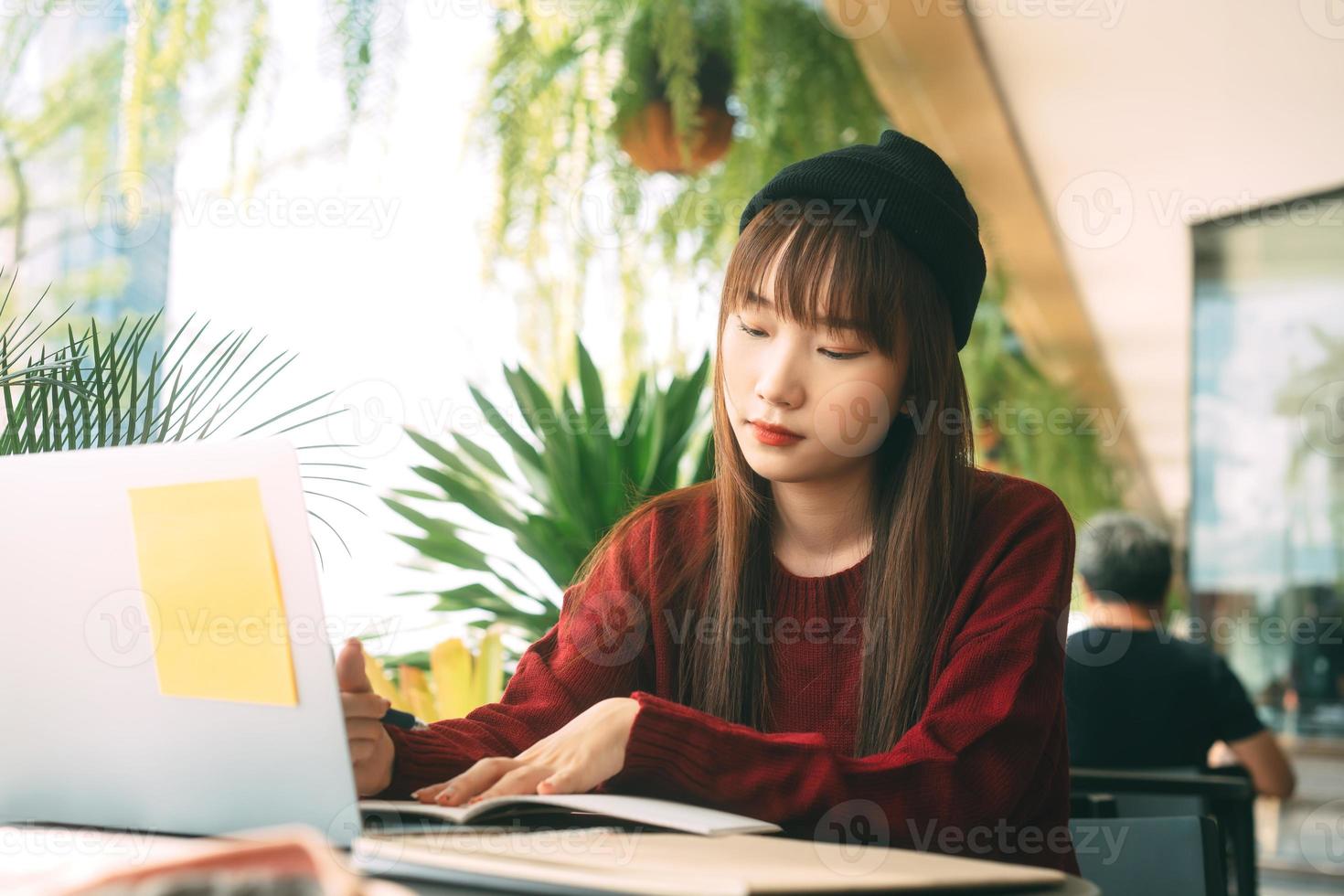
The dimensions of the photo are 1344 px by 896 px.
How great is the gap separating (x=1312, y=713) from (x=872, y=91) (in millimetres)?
2448

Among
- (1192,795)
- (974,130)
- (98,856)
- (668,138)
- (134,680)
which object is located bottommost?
(1192,795)

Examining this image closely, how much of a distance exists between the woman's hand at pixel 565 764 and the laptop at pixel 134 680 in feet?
0.56

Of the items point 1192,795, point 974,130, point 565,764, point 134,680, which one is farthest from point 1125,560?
point 134,680

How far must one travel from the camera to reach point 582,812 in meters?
0.78

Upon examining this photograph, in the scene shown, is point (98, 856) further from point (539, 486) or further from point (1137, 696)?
point (1137, 696)

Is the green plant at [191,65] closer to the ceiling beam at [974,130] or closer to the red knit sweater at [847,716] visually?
the ceiling beam at [974,130]

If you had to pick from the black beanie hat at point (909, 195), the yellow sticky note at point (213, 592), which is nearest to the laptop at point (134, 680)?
the yellow sticky note at point (213, 592)

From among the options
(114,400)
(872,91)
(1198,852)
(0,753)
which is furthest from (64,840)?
(872,91)

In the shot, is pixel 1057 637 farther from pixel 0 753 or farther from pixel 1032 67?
pixel 1032 67

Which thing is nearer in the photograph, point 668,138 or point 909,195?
point 909,195

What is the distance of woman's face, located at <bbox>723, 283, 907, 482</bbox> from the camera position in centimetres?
112

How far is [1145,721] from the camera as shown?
264cm

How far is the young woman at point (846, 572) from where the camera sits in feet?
3.09

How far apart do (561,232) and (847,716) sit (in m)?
1.97
